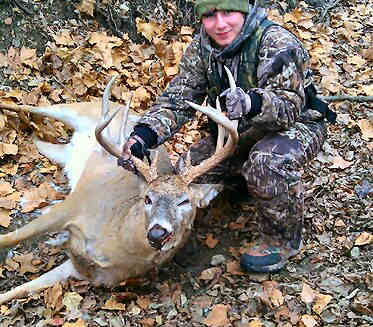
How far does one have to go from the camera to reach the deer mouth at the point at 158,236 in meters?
3.27

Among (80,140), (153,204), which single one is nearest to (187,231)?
(153,204)

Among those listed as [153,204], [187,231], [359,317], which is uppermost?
[153,204]

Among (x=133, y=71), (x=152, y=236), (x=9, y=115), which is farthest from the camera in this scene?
(x=133, y=71)

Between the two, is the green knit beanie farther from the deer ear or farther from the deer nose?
the deer nose

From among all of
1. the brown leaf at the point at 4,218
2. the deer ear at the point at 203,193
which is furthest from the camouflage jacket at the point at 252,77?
the brown leaf at the point at 4,218

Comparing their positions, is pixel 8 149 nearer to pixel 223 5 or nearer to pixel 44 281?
pixel 44 281

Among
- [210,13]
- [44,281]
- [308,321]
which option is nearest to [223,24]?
[210,13]

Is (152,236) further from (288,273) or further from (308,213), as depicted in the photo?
(308,213)

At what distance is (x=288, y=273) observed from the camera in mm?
4082

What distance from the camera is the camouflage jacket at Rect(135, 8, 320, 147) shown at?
148 inches

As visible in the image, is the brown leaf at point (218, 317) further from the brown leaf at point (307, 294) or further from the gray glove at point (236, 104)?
the gray glove at point (236, 104)

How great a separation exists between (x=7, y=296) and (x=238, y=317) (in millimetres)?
1509

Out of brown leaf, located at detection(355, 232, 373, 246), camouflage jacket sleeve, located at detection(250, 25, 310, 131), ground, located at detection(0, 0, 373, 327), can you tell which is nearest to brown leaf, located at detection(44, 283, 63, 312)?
ground, located at detection(0, 0, 373, 327)

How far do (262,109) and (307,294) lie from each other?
1.25 m
